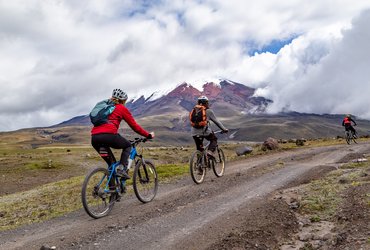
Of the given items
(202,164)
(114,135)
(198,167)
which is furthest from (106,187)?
(202,164)

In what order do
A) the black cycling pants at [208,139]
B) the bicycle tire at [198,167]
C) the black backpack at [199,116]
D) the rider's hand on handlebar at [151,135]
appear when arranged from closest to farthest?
the rider's hand on handlebar at [151,135] → the bicycle tire at [198,167] → the black backpack at [199,116] → the black cycling pants at [208,139]

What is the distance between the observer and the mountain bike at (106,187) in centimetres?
1241

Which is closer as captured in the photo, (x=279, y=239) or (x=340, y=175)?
(x=279, y=239)

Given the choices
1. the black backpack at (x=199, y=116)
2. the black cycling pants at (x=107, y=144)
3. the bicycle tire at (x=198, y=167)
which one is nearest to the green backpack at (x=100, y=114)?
the black cycling pants at (x=107, y=144)

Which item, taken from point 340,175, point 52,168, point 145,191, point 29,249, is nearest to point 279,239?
point 29,249

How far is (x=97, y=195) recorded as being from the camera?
12.6 m

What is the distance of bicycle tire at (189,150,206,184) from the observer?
18.9 meters

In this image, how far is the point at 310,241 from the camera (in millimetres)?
8867

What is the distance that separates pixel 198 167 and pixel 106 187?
7.17 m

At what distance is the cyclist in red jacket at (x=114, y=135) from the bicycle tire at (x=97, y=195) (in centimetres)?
59

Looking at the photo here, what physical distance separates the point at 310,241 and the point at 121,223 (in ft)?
17.7

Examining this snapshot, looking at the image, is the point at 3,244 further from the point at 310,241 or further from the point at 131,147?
the point at 310,241

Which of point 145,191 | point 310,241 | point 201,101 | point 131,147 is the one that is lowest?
point 310,241

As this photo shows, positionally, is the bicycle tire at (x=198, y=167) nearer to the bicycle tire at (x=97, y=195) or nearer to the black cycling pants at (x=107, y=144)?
the black cycling pants at (x=107, y=144)
